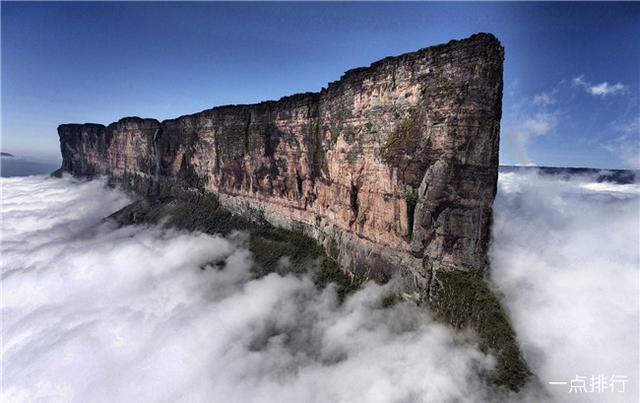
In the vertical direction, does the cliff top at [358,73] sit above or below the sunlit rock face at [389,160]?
above

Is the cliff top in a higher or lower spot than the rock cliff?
higher

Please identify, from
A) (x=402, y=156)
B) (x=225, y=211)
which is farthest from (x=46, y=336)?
(x=402, y=156)

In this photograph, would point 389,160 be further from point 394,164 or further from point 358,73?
point 358,73

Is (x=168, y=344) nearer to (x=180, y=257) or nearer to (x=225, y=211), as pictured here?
(x=180, y=257)

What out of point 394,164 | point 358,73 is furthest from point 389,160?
point 358,73
